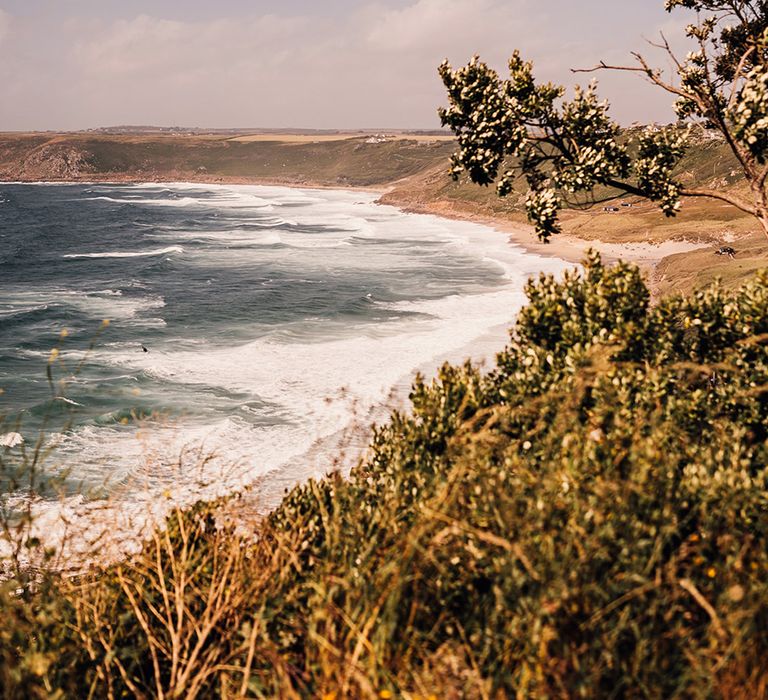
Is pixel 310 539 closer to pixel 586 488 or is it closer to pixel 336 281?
pixel 586 488

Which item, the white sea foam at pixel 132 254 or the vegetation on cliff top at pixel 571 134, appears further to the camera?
the white sea foam at pixel 132 254

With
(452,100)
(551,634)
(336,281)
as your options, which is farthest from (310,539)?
(336,281)

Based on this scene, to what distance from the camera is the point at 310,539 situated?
770 centimetres

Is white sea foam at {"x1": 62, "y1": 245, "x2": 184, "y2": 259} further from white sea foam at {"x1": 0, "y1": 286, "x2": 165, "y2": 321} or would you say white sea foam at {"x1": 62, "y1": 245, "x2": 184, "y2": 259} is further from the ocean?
white sea foam at {"x1": 0, "y1": 286, "x2": 165, "y2": 321}

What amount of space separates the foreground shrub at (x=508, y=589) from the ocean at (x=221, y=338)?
4.47ft

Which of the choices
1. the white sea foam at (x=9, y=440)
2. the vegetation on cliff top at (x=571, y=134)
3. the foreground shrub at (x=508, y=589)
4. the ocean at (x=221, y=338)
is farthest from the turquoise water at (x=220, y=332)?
the vegetation on cliff top at (x=571, y=134)

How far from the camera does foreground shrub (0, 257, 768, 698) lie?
422 cm

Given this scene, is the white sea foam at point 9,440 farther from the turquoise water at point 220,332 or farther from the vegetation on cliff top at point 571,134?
the vegetation on cliff top at point 571,134

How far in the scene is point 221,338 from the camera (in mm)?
45375

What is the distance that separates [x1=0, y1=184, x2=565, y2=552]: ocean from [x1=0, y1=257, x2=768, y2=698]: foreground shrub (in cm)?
136

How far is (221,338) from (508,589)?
141ft

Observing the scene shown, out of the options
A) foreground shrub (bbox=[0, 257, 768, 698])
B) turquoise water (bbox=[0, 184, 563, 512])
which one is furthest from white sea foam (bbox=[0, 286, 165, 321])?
foreground shrub (bbox=[0, 257, 768, 698])

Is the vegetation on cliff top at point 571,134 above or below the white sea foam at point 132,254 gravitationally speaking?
above

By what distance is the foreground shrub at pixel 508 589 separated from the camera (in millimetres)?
4219
